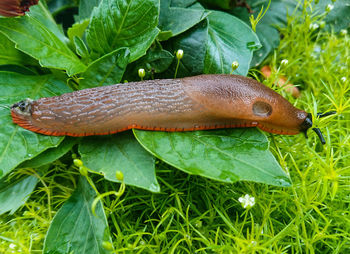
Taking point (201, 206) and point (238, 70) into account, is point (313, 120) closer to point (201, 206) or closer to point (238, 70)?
point (238, 70)

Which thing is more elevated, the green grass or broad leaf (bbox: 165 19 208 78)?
broad leaf (bbox: 165 19 208 78)

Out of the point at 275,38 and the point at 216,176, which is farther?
the point at 275,38

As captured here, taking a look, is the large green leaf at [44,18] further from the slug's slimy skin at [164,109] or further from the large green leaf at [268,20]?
the large green leaf at [268,20]

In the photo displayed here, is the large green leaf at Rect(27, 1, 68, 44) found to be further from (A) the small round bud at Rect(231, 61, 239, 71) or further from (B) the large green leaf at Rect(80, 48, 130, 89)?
(A) the small round bud at Rect(231, 61, 239, 71)

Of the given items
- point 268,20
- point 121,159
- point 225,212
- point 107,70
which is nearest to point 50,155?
point 121,159

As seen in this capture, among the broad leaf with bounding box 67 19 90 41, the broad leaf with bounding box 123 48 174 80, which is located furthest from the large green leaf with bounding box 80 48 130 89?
the broad leaf with bounding box 67 19 90 41

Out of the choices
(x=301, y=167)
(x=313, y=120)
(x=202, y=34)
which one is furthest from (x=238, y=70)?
(x=301, y=167)
